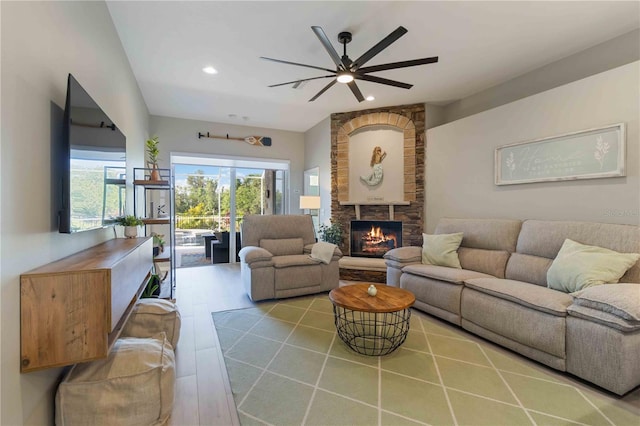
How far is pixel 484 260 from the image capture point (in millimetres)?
3268

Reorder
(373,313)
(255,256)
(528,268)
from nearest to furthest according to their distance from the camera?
(373,313) → (528,268) → (255,256)

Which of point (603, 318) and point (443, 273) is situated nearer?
point (603, 318)

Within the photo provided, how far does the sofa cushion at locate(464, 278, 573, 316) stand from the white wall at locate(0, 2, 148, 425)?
306 centimetres

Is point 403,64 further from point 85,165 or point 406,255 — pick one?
point 85,165

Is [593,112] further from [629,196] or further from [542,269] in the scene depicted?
[542,269]

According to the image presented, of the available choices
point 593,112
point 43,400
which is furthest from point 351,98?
point 43,400

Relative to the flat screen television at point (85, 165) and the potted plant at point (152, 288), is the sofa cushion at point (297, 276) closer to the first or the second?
the potted plant at point (152, 288)

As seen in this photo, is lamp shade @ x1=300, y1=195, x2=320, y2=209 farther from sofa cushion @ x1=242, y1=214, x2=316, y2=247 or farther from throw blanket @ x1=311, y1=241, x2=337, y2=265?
throw blanket @ x1=311, y1=241, x2=337, y2=265

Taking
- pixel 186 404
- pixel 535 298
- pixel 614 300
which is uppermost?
pixel 614 300

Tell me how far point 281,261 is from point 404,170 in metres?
2.57

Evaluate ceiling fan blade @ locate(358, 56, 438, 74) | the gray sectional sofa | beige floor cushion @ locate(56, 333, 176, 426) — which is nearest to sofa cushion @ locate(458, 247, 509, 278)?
the gray sectional sofa

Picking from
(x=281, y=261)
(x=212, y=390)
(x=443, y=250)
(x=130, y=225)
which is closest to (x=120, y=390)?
(x=212, y=390)

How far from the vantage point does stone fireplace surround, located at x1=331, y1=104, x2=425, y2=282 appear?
467 centimetres

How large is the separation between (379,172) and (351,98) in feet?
4.25
